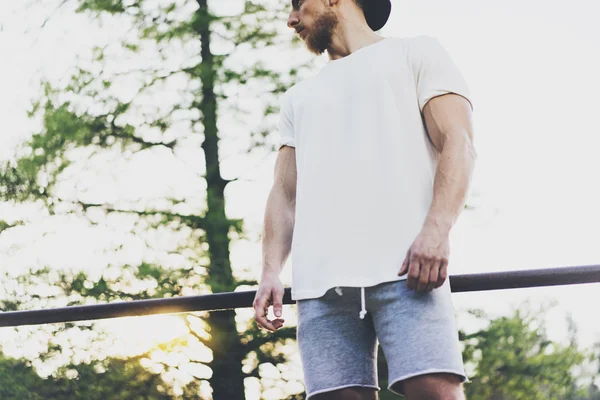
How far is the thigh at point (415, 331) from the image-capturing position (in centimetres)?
115

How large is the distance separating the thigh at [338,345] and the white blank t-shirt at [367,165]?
0.04m

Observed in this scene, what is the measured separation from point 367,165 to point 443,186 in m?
0.14

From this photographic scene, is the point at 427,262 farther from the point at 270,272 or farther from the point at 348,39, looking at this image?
the point at 348,39

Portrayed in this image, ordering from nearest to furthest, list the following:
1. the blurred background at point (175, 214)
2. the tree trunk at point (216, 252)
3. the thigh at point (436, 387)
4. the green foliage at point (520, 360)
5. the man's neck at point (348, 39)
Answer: the thigh at point (436, 387) → the man's neck at point (348, 39) → the tree trunk at point (216, 252) → the blurred background at point (175, 214) → the green foliage at point (520, 360)

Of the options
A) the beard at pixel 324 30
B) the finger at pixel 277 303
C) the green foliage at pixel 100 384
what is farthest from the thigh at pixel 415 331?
the green foliage at pixel 100 384

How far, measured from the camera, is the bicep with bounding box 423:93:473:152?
1272 mm

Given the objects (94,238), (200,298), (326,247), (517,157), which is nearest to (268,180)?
(94,238)

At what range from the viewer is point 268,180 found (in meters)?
6.40

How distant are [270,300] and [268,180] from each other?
5018mm

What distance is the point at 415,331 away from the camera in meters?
1.17

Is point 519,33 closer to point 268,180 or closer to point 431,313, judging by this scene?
point 268,180

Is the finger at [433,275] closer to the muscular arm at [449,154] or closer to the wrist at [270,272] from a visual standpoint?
the muscular arm at [449,154]

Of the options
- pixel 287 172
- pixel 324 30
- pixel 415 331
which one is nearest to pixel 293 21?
pixel 324 30

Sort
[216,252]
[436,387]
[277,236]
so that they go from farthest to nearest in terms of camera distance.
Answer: [216,252]
[277,236]
[436,387]
